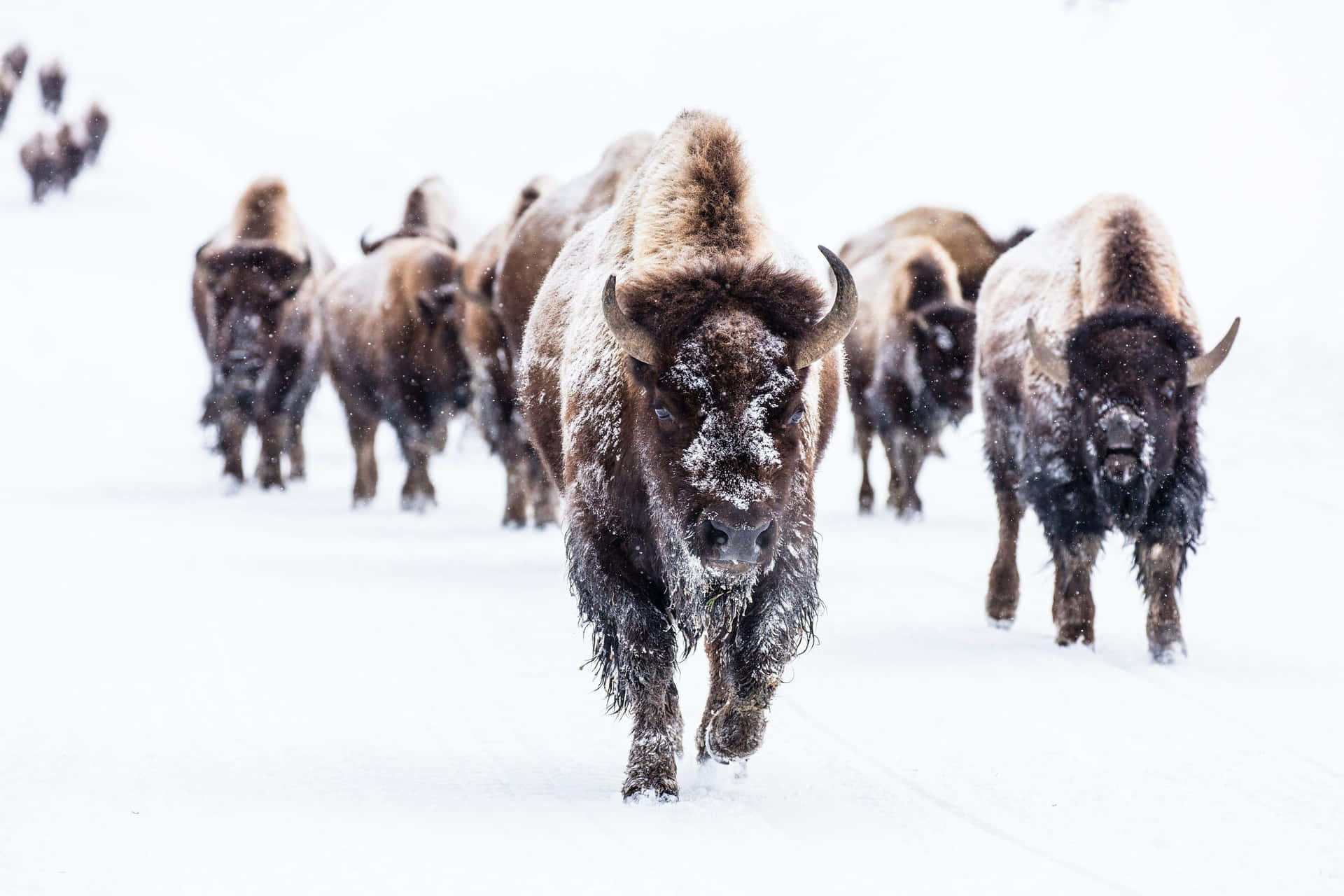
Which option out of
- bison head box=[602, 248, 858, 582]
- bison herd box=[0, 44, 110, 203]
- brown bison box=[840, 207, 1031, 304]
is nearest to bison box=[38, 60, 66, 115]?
bison herd box=[0, 44, 110, 203]

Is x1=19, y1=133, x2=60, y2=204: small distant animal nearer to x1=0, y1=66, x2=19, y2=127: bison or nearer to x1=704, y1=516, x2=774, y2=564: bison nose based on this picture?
x1=0, y1=66, x2=19, y2=127: bison

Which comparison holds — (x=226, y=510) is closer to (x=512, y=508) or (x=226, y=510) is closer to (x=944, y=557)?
(x=512, y=508)

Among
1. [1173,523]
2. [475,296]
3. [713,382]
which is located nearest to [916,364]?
[475,296]

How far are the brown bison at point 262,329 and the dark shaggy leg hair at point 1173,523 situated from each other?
27.9 ft

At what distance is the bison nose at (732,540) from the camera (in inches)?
161

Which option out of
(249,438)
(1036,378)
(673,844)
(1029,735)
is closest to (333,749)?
(673,844)

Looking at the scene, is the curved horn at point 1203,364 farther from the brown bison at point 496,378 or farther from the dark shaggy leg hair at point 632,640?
the brown bison at point 496,378

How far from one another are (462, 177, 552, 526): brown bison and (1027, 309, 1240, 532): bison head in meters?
4.92

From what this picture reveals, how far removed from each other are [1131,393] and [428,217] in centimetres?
1019

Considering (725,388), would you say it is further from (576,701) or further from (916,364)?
(916,364)

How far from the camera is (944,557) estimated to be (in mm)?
9977

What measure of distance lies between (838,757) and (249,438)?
1599 centimetres

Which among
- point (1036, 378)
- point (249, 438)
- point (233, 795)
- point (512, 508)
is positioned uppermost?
point (1036, 378)

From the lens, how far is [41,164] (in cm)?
3225
